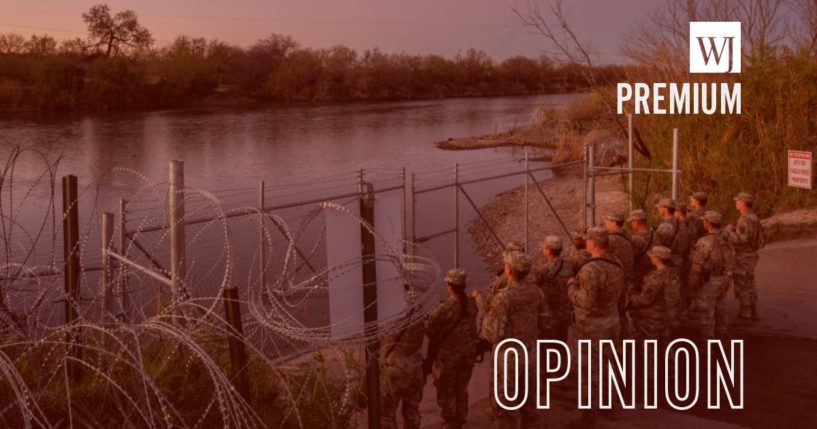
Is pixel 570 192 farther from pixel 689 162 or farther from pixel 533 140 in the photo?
pixel 533 140

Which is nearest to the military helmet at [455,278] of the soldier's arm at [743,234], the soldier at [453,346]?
the soldier at [453,346]

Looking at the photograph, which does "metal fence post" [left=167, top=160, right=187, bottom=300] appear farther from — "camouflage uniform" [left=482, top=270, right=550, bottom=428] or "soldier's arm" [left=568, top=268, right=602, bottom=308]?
"soldier's arm" [left=568, top=268, right=602, bottom=308]

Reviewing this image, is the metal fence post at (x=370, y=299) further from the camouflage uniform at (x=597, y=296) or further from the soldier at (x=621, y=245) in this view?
the soldier at (x=621, y=245)

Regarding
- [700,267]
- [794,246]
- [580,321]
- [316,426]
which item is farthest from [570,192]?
[316,426]

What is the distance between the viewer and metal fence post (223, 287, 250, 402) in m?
5.00

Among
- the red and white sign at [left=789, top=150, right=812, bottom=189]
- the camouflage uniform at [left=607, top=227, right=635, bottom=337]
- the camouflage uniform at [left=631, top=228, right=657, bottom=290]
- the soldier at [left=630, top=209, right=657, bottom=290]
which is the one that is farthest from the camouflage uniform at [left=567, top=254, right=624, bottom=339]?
the red and white sign at [left=789, top=150, right=812, bottom=189]

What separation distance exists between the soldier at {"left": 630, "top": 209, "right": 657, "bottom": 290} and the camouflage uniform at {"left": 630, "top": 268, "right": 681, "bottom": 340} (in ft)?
2.94

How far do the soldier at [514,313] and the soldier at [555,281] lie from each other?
38.9 inches

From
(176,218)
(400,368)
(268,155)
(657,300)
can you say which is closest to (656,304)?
(657,300)

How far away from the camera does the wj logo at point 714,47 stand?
19.9m

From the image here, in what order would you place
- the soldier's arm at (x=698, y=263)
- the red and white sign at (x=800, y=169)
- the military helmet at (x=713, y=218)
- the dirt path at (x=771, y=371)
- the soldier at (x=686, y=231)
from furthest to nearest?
1. the red and white sign at (x=800, y=169)
2. the soldier at (x=686, y=231)
3. the military helmet at (x=713, y=218)
4. the soldier's arm at (x=698, y=263)
5. the dirt path at (x=771, y=371)

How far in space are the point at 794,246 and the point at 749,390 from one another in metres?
6.17

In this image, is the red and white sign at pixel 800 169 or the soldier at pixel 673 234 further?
the red and white sign at pixel 800 169

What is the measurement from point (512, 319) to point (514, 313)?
2.2 inches
